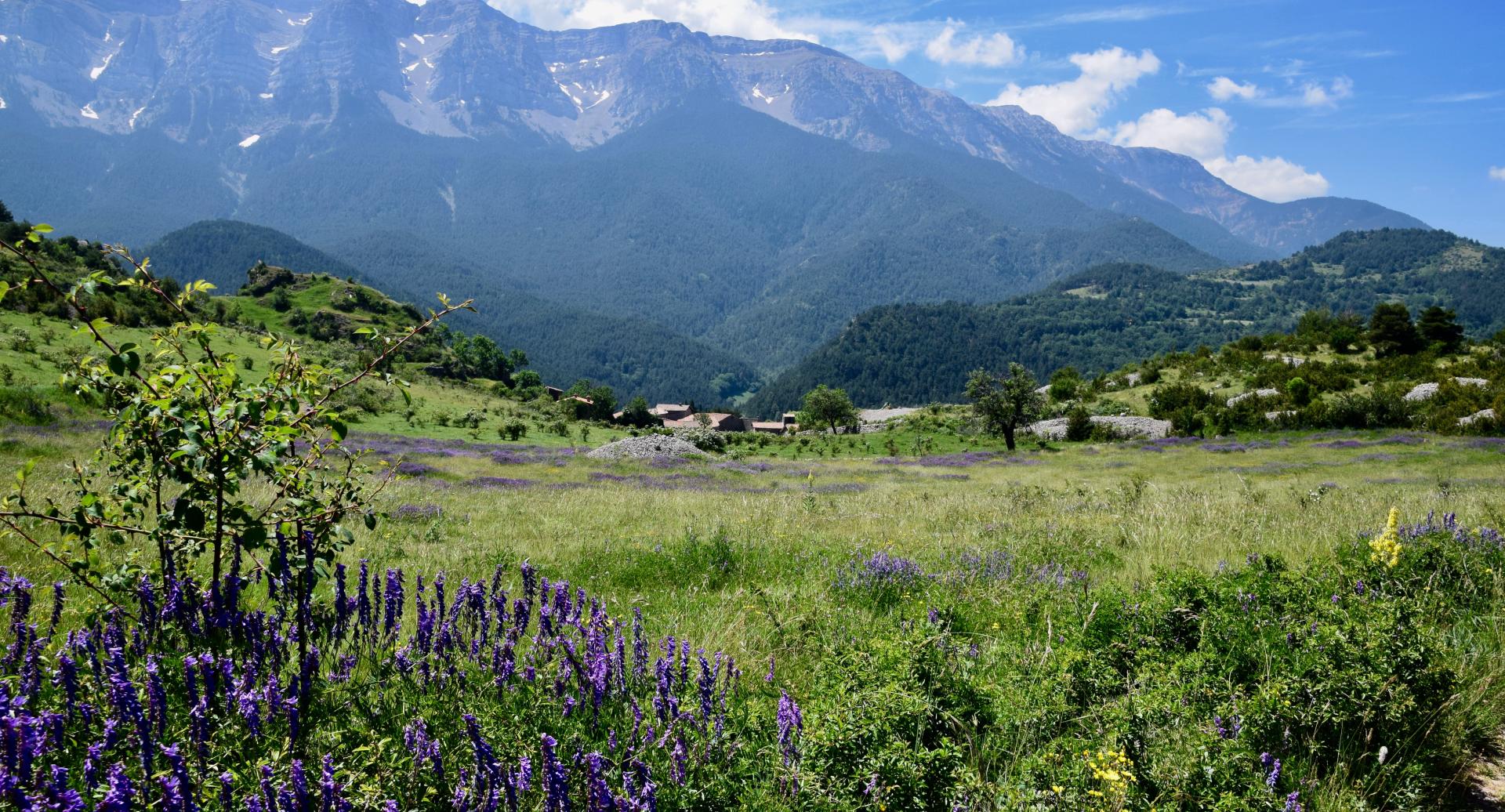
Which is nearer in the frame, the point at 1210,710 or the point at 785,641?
the point at 1210,710

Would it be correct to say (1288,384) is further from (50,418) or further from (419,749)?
(50,418)

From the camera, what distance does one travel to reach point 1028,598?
6.29 metres

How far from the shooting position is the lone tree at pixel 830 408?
3039 inches

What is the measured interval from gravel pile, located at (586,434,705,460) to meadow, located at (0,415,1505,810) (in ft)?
74.0

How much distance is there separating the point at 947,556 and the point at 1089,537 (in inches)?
92.3

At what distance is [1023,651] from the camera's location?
5.10m

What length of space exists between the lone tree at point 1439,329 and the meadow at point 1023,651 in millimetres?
48435

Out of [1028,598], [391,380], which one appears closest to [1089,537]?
[1028,598]

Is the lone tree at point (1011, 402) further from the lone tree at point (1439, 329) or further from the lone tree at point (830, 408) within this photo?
the lone tree at point (830, 408)

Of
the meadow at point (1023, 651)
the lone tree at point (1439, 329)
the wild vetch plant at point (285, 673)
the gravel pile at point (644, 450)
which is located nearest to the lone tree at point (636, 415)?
the gravel pile at point (644, 450)

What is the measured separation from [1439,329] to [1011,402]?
31.6 metres

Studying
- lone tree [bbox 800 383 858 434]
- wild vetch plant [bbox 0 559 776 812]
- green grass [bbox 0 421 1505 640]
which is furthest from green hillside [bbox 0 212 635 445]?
lone tree [bbox 800 383 858 434]

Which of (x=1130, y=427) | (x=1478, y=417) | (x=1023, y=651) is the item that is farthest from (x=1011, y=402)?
(x=1023, y=651)

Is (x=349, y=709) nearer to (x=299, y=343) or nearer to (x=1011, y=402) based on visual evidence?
(x=299, y=343)
